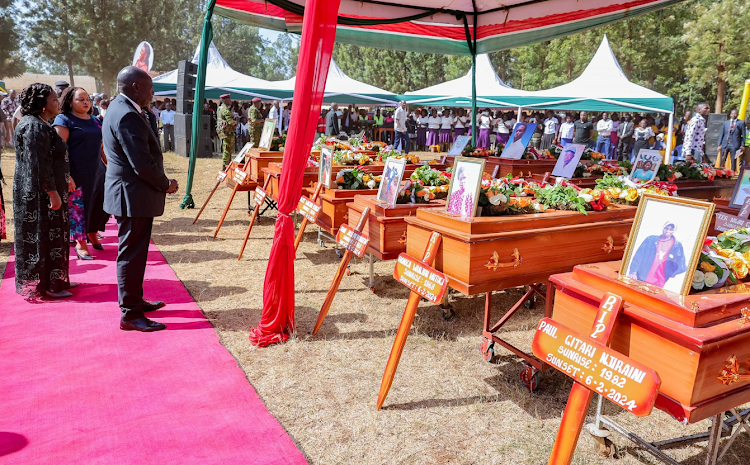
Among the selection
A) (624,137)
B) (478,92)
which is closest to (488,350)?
(624,137)

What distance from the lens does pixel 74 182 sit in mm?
4812

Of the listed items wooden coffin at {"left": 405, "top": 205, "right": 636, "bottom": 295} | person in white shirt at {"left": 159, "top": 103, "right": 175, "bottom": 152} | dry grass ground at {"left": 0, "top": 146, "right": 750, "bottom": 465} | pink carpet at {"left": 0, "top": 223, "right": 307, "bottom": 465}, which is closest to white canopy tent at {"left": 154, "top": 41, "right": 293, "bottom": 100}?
person in white shirt at {"left": 159, "top": 103, "right": 175, "bottom": 152}

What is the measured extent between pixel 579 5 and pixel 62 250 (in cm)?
657

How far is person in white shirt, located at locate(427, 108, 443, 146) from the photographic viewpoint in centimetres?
2047

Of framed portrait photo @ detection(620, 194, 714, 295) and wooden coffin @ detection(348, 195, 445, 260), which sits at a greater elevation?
framed portrait photo @ detection(620, 194, 714, 295)

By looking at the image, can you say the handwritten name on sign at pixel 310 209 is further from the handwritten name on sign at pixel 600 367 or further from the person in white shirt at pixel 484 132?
the person in white shirt at pixel 484 132

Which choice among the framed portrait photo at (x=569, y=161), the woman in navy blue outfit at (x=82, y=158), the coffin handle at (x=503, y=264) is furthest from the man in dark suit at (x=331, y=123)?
the coffin handle at (x=503, y=264)

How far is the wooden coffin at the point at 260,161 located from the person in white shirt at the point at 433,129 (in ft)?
47.1

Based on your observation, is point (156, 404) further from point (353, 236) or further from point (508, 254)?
point (508, 254)

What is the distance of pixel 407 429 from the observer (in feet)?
8.39

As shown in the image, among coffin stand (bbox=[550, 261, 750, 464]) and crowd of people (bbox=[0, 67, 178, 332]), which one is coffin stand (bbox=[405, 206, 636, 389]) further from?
crowd of people (bbox=[0, 67, 178, 332])

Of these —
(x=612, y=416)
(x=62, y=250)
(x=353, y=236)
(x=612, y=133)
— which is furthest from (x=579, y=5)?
(x=612, y=133)

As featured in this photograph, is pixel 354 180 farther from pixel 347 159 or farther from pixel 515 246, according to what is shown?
pixel 515 246

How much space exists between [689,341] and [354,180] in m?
3.58
